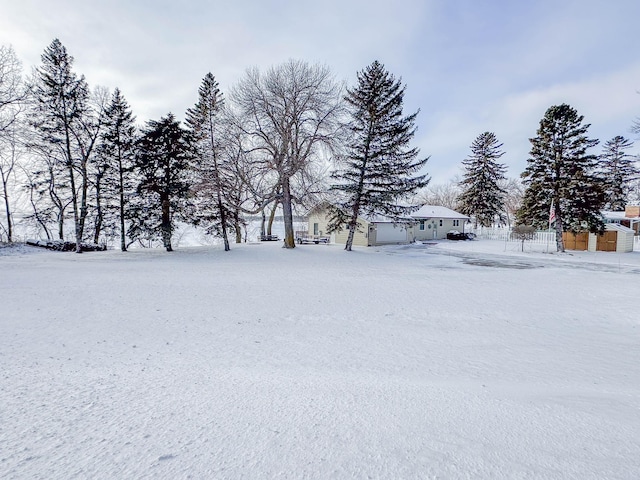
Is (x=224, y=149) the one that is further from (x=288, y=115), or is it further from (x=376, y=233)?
(x=376, y=233)

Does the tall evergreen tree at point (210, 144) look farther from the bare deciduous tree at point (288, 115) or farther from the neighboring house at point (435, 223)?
the neighboring house at point (435, 223)

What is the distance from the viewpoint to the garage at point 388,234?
28969 millimetres

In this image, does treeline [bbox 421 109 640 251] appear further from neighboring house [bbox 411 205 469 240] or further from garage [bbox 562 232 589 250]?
neighboring house [bbox 411 205 469 240]

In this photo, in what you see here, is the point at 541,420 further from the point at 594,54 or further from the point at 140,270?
the point at 594,54

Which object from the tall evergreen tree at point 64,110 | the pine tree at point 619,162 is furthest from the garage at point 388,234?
the pine tree at point 619,162

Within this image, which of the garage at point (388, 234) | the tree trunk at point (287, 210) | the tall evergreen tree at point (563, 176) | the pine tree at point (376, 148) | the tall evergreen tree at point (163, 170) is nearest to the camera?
the tall evergreen tree at point (163, 170)

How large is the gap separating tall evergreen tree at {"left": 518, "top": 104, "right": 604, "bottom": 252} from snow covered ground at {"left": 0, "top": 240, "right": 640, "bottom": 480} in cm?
1730

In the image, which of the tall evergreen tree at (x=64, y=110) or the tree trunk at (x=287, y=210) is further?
the tree trunk at (x=287, y=210)

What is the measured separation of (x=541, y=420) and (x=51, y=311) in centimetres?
802

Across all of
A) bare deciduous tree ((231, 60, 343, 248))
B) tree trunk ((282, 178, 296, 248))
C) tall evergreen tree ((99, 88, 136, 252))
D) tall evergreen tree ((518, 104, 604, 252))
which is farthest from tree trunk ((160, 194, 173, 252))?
tall evergreen tree ((518, 104, 604, 252))

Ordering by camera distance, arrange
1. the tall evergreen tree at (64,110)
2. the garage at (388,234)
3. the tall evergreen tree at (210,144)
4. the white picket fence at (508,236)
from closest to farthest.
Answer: the tall evergreen tree at (64,110)
the tall evergreen tree at (210,144)
the white picket fence at (508,236)
the garage at (388,234)

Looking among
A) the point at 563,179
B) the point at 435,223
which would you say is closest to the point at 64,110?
the point at 563,179

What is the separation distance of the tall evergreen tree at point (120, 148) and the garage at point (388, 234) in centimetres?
1973

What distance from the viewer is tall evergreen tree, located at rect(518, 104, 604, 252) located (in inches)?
838
